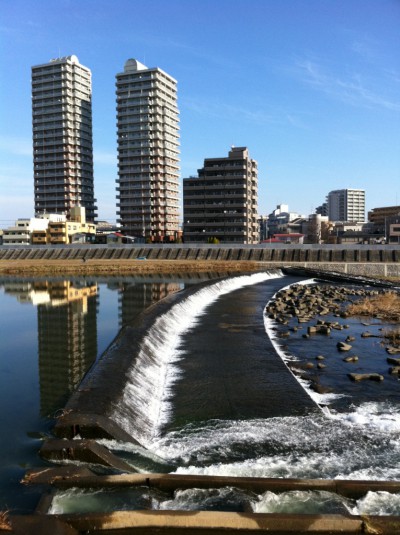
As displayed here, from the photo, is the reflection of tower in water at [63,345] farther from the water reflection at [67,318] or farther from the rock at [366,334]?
the rock at [366,334]

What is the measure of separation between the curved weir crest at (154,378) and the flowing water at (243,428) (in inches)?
1.8

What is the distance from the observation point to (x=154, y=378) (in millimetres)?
16000

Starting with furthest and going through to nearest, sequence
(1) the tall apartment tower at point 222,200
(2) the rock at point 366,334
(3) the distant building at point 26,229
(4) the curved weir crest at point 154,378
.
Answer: (3) the distant building at point 26,229, (1) the tall apartment tower at point 222,200, (2) the rock at point 366,334, (4) the curved weir crest at point 154,378

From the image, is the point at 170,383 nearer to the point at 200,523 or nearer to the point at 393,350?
the point at 200,523

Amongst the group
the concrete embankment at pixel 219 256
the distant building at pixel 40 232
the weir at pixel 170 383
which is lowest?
the weir at pixel 170 383

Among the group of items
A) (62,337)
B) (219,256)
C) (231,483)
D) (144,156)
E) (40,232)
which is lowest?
(62,337)

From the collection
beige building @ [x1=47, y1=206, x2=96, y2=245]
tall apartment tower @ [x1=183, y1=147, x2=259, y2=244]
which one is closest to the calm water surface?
tall apartment tower @ [x1=183, y1=147, x2=259, y2=244]

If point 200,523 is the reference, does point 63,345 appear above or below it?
below

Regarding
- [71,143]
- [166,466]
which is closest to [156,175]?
[71,143]

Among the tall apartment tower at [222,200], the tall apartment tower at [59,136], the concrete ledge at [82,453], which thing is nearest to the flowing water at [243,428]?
the concrete ledge at [82,453]

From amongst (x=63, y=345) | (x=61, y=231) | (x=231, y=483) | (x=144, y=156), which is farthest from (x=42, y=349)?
(x=144, y=156)

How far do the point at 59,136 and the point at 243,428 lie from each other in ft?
521

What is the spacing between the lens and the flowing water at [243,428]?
832cm

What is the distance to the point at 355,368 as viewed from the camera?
17.8 meters
